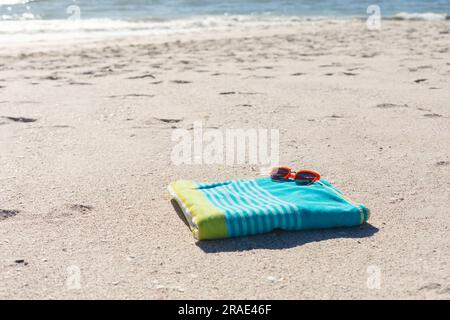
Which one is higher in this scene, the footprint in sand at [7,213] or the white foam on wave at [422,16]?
the white foam on wave at [422,16]

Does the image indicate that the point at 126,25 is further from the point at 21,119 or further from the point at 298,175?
the point at 298,175

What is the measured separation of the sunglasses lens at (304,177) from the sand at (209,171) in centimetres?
22

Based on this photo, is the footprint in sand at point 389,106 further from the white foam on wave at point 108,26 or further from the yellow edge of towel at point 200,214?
the white foam on wave at point 108,26

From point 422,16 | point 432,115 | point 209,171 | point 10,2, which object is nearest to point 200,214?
point 209,171

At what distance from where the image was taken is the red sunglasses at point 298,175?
2.87m

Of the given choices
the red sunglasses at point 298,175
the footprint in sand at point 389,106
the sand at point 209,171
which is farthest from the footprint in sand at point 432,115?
the red sunglasses at point 298,175

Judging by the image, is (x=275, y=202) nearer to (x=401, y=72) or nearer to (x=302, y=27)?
(x=401, y=72)

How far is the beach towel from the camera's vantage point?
7.98 feet

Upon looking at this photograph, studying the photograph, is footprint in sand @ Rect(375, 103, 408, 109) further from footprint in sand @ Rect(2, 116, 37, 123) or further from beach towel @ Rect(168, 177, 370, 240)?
footprint in sand @ Rect(2, 116, 37, 123)

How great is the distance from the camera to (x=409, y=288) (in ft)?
→ 6.84

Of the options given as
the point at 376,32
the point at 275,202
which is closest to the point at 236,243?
the point at 275,202
